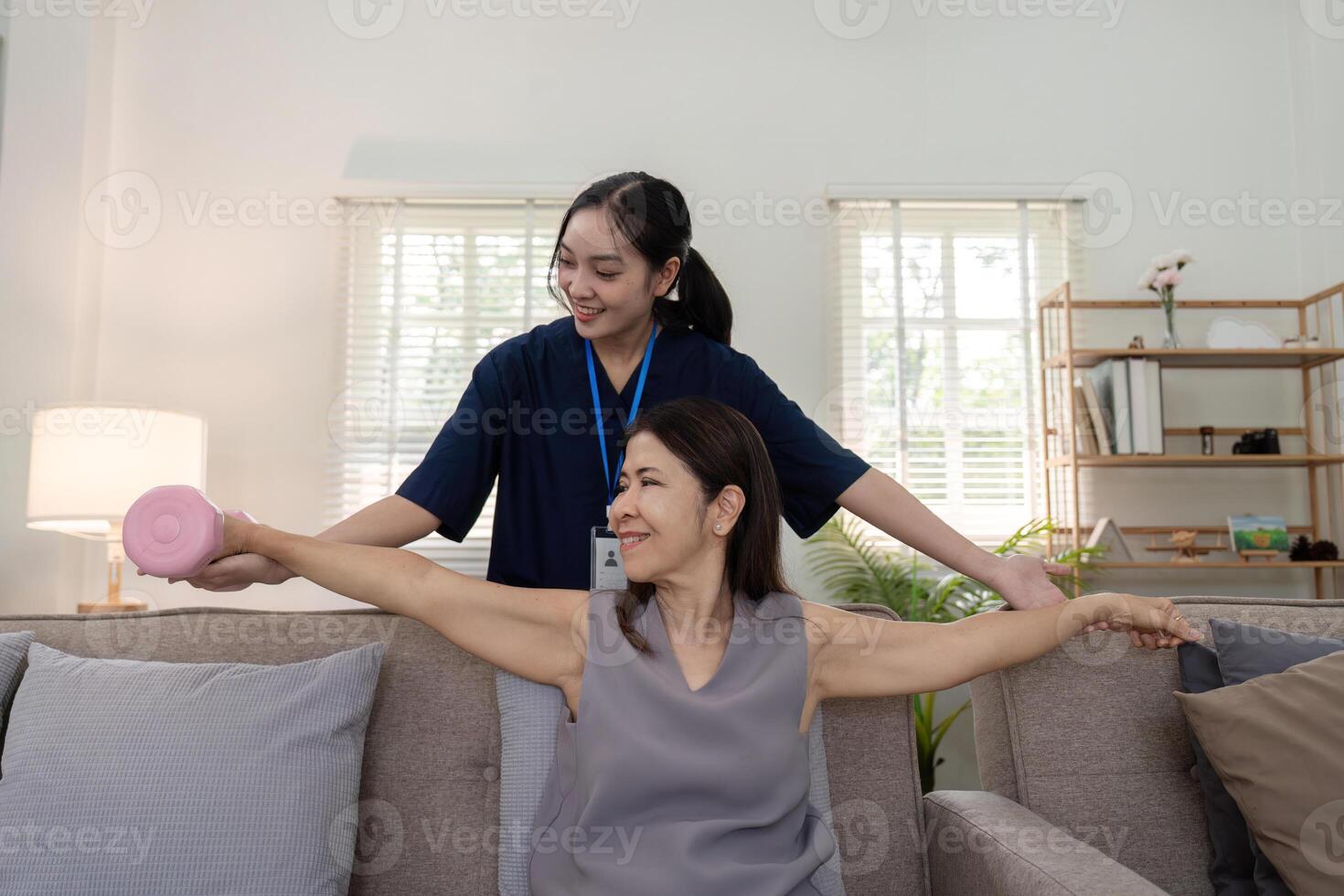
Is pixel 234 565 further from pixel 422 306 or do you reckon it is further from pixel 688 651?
pixel 422 306

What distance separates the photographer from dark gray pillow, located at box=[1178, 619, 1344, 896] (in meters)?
1.35

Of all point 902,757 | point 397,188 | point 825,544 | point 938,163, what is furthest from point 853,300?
point 902,757

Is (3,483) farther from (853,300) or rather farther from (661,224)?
(853,300)

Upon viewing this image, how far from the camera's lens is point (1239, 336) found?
344 centimetres

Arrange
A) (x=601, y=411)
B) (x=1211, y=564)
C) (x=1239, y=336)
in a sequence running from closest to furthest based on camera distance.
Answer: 1. (x=601, y=411)
2. (x=1211, y=564)
3. (x=1239, y=336)

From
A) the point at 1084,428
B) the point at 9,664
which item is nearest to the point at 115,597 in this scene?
the point at 9,664

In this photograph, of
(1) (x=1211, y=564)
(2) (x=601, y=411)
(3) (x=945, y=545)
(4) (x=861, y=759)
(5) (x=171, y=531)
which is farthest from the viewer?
(1) (x=1211, y=564)

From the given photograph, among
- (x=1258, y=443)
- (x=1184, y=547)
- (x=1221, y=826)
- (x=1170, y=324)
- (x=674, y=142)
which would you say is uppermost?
(x=674, y=142)

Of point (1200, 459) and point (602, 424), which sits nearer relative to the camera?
point (602, 424)

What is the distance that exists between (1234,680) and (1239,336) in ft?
8.13

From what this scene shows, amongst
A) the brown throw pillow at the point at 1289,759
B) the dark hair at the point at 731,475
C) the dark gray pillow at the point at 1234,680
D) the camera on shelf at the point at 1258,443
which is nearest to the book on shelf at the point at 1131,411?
the camera on shelf at the point at 1258,443

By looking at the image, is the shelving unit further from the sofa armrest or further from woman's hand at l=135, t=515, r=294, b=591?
woman's hand at l=135, t=515, r=294, b=591

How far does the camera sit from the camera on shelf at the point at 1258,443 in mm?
3391

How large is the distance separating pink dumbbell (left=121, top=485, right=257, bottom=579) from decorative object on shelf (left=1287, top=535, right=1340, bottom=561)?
3435 mm
